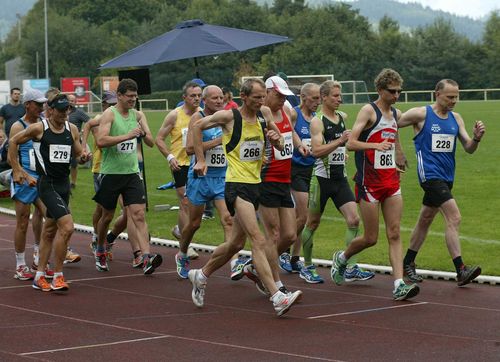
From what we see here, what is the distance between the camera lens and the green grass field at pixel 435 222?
1377cm

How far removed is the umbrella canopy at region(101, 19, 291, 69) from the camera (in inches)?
762

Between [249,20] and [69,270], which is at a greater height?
[249,20]

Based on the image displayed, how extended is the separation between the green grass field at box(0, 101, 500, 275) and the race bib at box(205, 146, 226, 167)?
2.17m

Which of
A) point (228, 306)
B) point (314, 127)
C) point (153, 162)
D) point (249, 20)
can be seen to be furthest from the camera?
point (249, 20)

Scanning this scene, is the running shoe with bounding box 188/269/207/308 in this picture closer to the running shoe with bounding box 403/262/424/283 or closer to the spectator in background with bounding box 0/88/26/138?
the running shoe with bounding box 403/262/424/283

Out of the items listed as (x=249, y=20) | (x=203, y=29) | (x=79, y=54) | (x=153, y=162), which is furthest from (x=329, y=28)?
(x=203, y=29)

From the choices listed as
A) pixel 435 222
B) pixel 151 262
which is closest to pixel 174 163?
pixel 151 262

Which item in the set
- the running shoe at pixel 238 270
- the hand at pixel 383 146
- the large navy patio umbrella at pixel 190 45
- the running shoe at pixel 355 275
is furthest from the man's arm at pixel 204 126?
the large navy patio umbrella at pixel 190 45

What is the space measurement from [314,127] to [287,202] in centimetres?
109

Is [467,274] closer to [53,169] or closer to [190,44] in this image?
[53,169]

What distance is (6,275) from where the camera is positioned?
1321 centimetres

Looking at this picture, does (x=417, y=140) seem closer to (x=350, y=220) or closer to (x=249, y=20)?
(x=350, y=220)

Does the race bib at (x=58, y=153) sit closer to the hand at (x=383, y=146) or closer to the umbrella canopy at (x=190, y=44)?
the hand at (x=383, y=146)

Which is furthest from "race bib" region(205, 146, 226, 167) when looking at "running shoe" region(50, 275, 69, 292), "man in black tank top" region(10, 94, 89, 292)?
"running shoe" region(50, 275, 69, 292)
